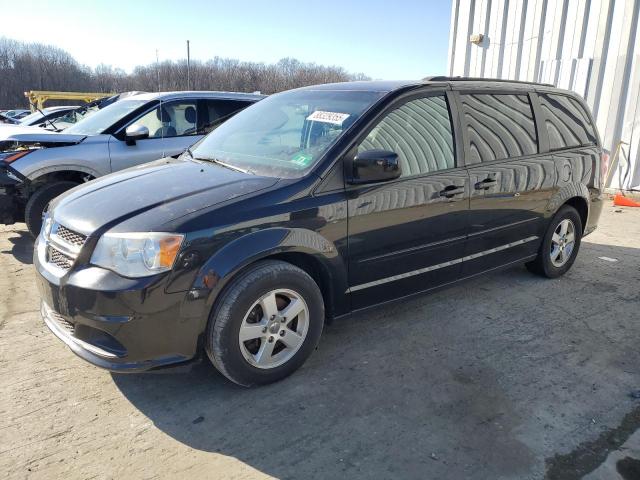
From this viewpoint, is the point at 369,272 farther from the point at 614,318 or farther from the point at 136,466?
the point at 614,318

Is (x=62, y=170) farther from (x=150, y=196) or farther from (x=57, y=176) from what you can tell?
(x=150, y=196)

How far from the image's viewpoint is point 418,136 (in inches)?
138

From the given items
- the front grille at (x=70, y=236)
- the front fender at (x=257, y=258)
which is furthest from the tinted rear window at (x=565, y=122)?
the front grille at (x=70, y=236)

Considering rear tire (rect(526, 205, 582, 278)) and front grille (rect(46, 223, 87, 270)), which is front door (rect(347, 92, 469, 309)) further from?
front grille (rect(46, 223, 87, 270))

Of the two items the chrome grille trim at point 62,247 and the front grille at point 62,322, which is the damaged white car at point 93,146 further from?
the front grille at point 62,322

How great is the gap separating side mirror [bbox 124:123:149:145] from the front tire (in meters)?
3.37

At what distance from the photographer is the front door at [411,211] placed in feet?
10.5

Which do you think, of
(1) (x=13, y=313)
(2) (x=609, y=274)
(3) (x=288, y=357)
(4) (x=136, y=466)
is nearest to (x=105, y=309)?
(4) (x=136, y=466)

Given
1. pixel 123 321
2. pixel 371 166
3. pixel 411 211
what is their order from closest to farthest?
pixel 123 321 → pixel 371 166 → pixel 411 211

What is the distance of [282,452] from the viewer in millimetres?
2436

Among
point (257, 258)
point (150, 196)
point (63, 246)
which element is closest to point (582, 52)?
point (257, 258)

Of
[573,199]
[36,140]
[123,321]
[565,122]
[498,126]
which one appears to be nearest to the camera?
[123,321]

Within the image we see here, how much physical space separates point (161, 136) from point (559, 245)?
459cm

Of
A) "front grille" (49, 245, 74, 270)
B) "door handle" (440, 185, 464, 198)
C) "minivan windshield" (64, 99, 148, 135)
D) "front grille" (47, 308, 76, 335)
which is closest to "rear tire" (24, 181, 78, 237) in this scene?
"minivan windshield" (64, 99, 148, 135)
